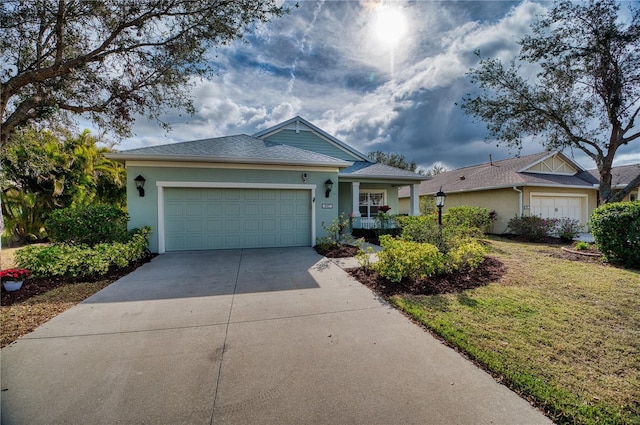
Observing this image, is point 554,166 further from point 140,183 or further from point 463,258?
point 140,183

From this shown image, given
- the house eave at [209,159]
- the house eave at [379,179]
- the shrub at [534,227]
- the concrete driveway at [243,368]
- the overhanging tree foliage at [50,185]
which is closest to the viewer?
the concrete driveway at [243,368]

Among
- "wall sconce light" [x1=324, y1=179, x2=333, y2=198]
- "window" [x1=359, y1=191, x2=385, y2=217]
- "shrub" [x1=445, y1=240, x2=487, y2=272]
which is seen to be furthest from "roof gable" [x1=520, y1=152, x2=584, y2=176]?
"wall sconce light" [x1=324, y1=179, x2=333, y2=198]

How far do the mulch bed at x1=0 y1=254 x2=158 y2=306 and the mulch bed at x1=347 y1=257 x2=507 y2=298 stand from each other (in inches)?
207

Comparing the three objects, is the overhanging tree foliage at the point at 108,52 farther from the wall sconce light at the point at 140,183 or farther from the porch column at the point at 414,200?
the porch column at the point at 414,200

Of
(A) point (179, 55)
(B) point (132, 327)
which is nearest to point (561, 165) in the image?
(A) point (179, 55)

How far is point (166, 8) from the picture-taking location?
570 centimetres

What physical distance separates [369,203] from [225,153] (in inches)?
324

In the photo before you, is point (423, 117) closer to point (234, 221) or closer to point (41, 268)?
point (234, 221)

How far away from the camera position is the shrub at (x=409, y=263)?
16.6ft

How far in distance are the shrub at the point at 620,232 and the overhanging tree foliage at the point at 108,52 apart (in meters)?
9.85

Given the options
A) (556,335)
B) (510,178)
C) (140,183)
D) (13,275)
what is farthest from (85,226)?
(510,178)

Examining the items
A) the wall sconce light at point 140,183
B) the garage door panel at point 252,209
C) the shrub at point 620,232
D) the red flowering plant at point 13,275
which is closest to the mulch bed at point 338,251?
the garage door panel at point 252,209

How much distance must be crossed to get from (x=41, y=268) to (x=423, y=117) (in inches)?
647

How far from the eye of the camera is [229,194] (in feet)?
28.7
